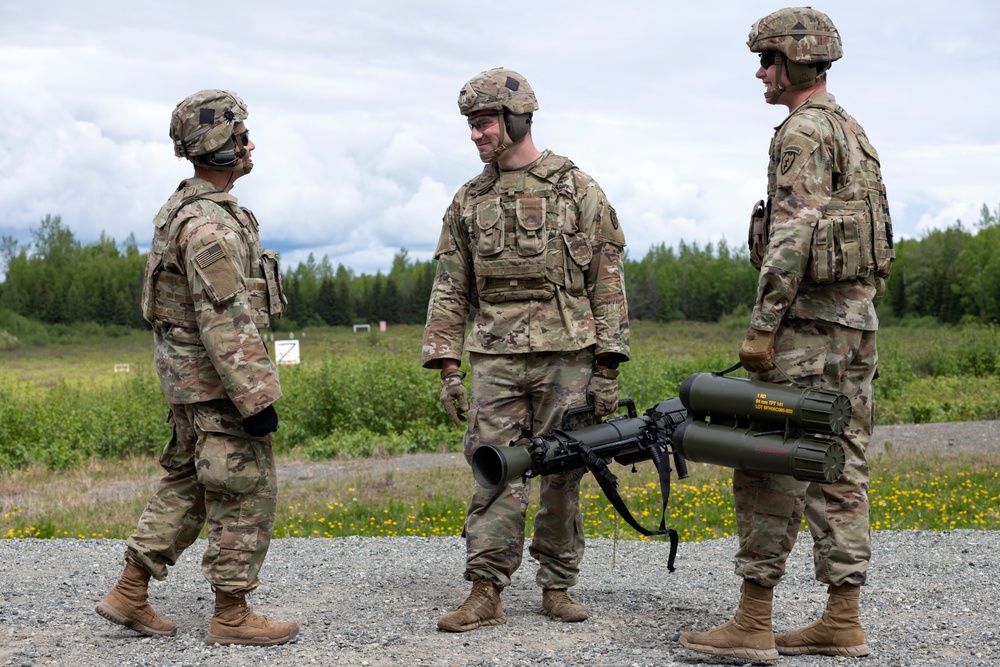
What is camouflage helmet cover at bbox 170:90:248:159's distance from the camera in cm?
488

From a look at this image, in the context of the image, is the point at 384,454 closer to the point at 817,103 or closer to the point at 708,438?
the point at 708,438

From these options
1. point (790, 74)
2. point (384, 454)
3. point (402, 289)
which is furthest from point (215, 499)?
point (402, 289)

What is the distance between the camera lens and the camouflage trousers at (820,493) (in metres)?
4.57

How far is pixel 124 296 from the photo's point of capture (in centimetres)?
7500

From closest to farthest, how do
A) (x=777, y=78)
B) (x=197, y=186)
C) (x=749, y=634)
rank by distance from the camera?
(x=749, y=634) < (x=777, y=78) < (x=197, y=186)

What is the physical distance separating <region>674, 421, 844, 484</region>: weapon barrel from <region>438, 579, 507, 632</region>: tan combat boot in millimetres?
1282

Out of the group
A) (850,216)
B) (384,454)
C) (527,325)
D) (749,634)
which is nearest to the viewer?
(850,216)

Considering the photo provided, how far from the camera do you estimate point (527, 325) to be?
5211 mm

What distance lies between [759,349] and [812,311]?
317 millimetres

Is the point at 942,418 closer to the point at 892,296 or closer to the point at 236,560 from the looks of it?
the point at 236,560

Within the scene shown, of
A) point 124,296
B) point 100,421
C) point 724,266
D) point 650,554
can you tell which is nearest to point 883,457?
point 650,554

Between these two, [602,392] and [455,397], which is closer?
[602,392]

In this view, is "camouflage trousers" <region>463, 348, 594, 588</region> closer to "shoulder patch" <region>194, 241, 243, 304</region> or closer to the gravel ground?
the gravel ground

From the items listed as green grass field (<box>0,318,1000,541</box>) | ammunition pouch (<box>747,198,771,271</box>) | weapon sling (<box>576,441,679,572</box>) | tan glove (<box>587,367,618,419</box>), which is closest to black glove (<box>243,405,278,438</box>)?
weapon sling (<box>576,441,679,572</box>)
